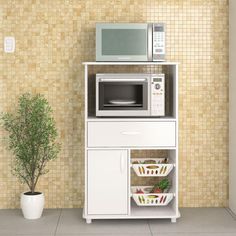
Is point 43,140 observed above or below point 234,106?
below

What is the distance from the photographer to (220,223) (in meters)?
4.05

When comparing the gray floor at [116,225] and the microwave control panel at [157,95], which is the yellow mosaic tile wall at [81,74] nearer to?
the gray floor at [116,225]

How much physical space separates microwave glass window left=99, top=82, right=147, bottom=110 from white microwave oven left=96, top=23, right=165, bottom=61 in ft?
0.71

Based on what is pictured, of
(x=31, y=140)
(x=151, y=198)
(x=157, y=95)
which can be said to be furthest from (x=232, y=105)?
(x=31, y=140)

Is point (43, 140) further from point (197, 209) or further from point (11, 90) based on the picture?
point (197, 209)

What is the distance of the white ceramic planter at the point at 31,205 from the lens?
413cm

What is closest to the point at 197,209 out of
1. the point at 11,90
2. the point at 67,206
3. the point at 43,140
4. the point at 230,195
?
the point at 230,195

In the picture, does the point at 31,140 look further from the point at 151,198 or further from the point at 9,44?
the point at 151,198

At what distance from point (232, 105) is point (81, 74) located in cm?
128

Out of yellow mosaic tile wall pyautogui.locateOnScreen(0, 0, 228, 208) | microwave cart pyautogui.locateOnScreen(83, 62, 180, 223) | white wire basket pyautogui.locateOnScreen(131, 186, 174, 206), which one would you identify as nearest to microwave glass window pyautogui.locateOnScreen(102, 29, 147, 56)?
microwave cart pyautogui.locateOnScreen(83, 62, 180, 223)

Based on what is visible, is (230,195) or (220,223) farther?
(230,195)

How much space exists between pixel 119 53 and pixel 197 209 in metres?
1.50

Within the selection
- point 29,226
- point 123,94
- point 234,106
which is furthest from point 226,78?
point 29,226

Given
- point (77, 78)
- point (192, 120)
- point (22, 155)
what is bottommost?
point (22, 155)
